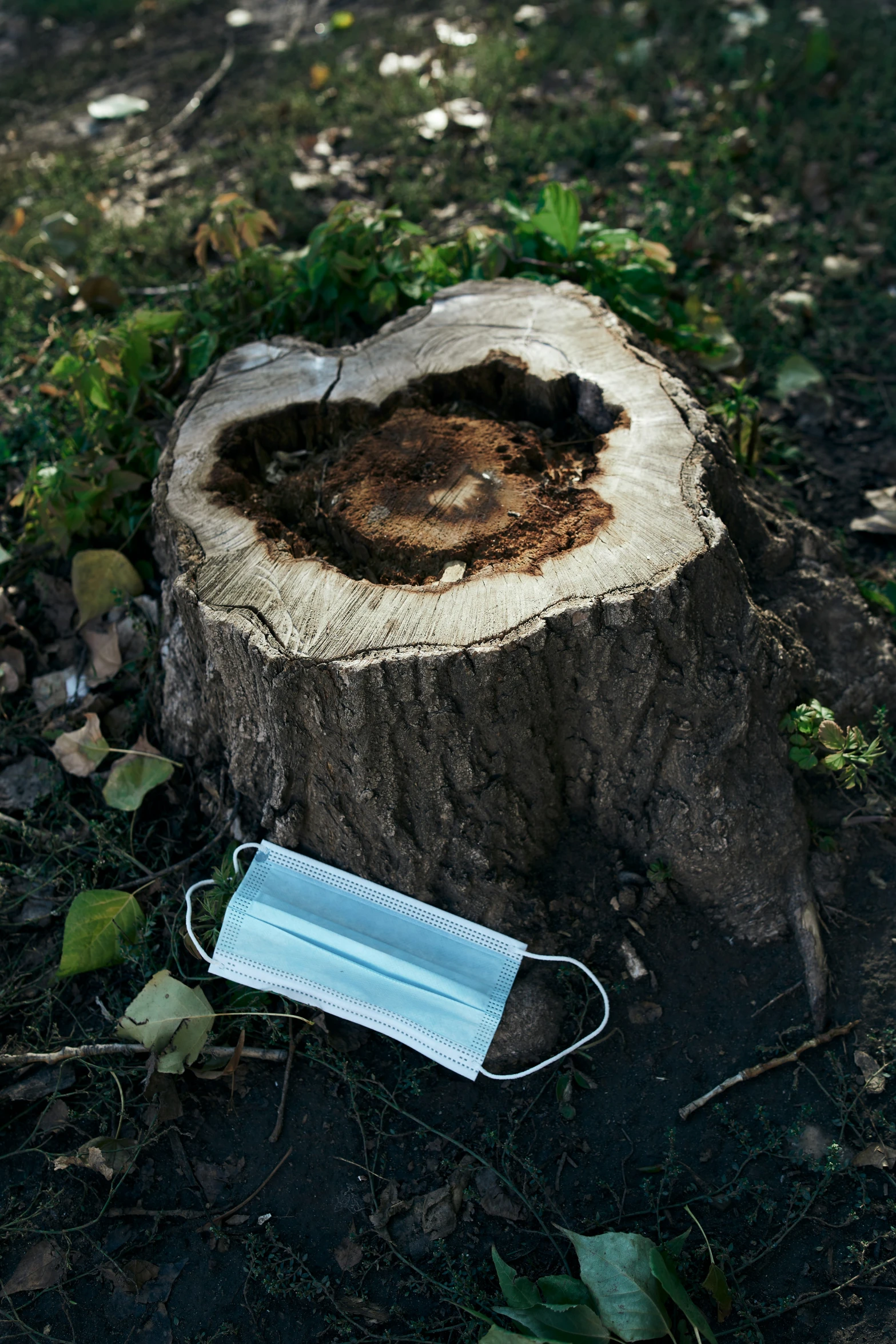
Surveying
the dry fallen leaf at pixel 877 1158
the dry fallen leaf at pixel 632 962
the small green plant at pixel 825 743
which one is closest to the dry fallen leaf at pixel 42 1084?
the dry fallen leaf at pixel 632 962

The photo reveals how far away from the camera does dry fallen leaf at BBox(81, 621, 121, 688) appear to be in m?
2.84

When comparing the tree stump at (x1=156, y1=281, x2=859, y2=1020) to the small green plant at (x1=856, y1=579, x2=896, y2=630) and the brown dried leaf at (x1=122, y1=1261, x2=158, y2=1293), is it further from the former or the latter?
the brown dried leaf at (x1=122, y1=1261, x2=158, y2=1293)

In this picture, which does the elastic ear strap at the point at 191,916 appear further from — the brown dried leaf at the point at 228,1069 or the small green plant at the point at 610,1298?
the small green plant at the point at 610,1298

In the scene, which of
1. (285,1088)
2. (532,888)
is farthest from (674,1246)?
(285,1088)

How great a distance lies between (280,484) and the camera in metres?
2.58

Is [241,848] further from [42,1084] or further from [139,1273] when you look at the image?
[139,1273]

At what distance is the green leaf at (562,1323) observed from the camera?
1.73m

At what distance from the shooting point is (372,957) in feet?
7.27

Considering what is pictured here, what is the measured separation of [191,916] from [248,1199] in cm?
64

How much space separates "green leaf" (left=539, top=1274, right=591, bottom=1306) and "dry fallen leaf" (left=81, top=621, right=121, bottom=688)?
192 centimetres

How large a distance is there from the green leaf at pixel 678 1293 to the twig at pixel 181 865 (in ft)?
4.44

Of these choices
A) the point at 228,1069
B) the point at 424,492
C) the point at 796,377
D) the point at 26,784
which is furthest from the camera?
the point at 796,377

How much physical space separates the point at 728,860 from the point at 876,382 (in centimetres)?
229

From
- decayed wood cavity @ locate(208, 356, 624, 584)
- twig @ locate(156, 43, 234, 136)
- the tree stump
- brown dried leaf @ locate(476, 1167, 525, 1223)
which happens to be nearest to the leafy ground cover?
brown dried leaf @ locate(476, 1167, 525, 1223)
